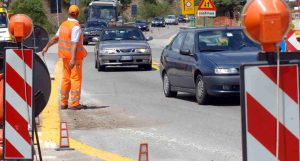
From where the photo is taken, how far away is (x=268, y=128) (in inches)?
201

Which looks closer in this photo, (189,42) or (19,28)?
(19,28)

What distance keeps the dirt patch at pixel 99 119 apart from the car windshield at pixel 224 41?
255 centimetres

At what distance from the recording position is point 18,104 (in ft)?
25.6

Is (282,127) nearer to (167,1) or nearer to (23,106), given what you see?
(23,106)

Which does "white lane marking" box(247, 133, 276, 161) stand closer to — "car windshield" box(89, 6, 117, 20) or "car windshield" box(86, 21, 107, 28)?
"car windshield" box(86, 21, 107, 28)

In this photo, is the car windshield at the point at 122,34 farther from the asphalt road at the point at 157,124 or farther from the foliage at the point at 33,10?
the foliage at the point at 33,10

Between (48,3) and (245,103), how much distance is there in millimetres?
120242

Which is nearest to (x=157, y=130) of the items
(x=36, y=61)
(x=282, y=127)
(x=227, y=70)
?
(x=227, y=70)

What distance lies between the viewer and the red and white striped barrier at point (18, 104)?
773 cm

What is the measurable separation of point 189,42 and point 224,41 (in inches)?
31.5

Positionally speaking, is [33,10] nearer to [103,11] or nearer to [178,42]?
[103,11]

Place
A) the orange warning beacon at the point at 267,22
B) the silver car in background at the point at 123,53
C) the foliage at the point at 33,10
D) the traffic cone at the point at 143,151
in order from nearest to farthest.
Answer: the orange warning beacon at the point at 267,22 < the traffic cone at the point at 143,151 < the silver car in background at the point at 123,53 < the foliage at the point at 33,10

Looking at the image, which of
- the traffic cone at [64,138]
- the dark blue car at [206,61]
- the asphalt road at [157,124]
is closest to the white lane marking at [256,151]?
the asphalt road at [157,124]

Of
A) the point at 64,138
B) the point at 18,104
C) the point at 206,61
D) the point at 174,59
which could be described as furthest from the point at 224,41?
the point at 18,104
